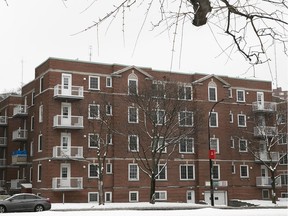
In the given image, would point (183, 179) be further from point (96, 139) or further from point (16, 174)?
point (16, 174)

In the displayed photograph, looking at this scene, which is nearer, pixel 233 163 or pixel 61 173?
pixel 61 173

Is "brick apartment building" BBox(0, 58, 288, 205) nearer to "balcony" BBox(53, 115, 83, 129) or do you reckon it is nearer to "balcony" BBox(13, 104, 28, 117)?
"balcony" BBox(53, 115, 83, 129)

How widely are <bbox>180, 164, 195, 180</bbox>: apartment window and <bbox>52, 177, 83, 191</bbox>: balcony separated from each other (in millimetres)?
12183

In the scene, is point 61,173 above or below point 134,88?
below

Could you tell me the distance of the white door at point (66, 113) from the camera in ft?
158

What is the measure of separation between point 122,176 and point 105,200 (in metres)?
3.11

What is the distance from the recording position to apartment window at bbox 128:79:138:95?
46931mm

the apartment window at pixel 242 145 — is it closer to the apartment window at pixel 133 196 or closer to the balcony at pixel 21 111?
the apartment window at pixel 133 196

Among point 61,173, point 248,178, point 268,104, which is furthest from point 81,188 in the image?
point 268,104

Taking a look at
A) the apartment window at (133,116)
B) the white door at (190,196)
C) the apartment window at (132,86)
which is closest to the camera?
the apartment window at (132,86)

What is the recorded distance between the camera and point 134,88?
4791 cm

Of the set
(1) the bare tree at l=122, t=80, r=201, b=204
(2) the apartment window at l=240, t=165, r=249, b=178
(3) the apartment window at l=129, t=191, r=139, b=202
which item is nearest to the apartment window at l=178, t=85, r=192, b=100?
(1) the bare tree at l=122, t=80, r=201, b=204

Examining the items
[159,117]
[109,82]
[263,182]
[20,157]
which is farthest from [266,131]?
[20,157]

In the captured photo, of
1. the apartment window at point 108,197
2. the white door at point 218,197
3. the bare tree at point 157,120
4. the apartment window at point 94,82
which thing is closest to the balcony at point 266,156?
the white door at point 218,197
